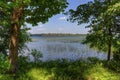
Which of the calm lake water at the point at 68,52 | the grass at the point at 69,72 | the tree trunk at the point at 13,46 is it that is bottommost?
the calm lake water at the point at 68,52

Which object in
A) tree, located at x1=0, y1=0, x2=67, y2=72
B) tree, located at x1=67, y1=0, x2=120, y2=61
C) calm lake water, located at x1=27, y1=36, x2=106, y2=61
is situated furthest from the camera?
calm lake water, located at x1=27, y1=36, x2=106, y2=61

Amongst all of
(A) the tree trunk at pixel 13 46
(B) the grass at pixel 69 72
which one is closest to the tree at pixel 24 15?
(A) the tree trunk at pixel 13 46

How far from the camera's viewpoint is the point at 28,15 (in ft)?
54.9

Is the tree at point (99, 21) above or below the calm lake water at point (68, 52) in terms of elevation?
→ above

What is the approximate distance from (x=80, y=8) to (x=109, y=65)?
4.75 m

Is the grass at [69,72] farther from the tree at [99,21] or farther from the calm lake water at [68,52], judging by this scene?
the calm lake water at [68,52]

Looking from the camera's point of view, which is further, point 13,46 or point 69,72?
point 69,72

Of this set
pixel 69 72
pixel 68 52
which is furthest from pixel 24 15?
pixel 68 52

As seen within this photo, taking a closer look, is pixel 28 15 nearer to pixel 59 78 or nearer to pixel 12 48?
pixel 12 48

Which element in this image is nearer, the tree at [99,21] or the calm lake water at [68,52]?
the tree at [99,21]

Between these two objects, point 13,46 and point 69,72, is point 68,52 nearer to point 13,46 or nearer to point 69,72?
point 69,72

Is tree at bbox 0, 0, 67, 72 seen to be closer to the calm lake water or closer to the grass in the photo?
the grass

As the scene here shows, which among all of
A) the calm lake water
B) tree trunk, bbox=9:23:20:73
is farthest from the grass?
the calm lake water

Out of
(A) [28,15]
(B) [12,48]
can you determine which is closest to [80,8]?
(A) [28,15]
